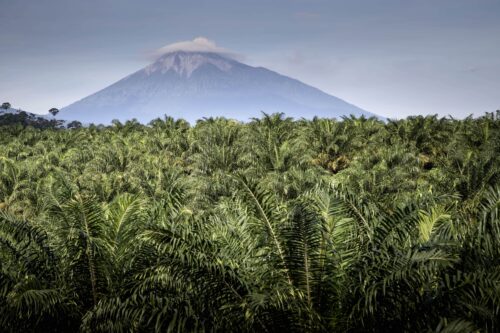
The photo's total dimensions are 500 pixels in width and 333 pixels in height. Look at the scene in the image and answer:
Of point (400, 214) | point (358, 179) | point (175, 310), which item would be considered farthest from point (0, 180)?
point (400, 214)

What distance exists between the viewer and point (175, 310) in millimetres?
6438

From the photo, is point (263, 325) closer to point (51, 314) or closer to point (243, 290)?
point (243, 290)

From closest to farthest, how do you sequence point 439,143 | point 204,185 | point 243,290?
point 243,290
point 204,185
point 439,143

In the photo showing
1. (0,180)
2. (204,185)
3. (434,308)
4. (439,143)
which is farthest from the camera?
(439,143)

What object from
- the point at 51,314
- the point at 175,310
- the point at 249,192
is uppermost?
the point at 249,192

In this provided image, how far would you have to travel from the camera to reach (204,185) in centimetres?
2086

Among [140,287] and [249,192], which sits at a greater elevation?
[249,192]

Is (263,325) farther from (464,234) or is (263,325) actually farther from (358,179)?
(358,179)

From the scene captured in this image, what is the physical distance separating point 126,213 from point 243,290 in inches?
113

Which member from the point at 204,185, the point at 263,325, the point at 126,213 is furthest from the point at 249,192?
the point at 204,185

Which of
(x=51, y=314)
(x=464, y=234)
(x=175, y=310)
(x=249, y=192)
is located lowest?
(x=51, y=314)

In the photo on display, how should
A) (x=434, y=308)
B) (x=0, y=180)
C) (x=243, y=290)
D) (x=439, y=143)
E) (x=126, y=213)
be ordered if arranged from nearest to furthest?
(x=434, y=308) → (x=243, y=290) → (x=126, y=213) → (x=0, y=180) → (x=439, y=143)

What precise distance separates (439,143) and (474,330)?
30.6 metres

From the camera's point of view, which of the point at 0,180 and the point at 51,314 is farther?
the point at 0,180
